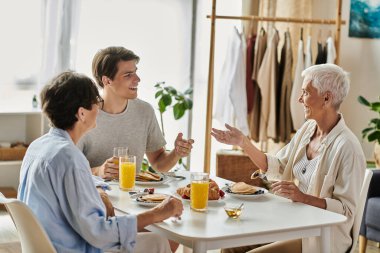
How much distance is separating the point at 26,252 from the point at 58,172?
31 cm

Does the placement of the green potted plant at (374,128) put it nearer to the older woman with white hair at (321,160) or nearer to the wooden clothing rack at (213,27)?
the wooden clothing rack at (213,27)

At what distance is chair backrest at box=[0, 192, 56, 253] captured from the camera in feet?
7.07

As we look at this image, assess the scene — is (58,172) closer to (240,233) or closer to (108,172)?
(240,233)

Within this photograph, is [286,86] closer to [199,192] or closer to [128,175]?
[128,175]

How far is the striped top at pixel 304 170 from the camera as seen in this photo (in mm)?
3189

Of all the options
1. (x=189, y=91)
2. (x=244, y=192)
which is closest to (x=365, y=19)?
(x=189, y=91)

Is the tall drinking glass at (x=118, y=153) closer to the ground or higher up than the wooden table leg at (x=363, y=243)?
higher up

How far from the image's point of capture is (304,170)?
3246 millimetres

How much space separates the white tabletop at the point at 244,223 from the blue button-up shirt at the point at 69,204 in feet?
0.64

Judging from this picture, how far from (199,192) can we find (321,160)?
0.73m

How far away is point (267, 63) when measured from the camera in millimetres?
5418

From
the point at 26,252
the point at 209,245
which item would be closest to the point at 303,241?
the point at 209,245

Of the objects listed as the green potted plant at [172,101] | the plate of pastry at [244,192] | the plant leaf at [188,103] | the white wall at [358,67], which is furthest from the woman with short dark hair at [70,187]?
the white wall at [358,67]

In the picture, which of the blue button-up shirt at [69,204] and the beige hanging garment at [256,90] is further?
the beige hanging garment at [256,90]
